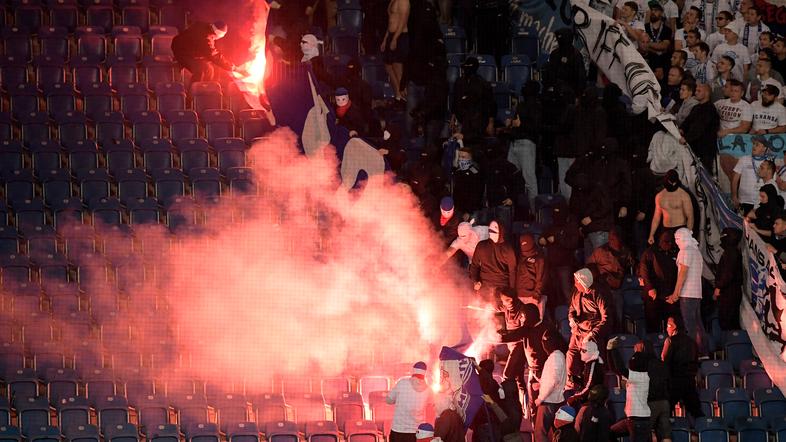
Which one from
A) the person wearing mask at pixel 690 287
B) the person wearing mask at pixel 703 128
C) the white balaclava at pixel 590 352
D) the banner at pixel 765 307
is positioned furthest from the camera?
the person wearing mask at pixel 703 128

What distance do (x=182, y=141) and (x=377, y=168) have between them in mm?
2057

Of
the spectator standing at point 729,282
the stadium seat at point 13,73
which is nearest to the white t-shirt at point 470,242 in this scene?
the spectator standing at point 729,282

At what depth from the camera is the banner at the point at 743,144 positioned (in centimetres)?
1592

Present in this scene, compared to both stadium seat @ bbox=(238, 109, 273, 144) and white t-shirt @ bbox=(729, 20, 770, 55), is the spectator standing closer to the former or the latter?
white t-shirt @ bbox=(729, 20, 770, 55)

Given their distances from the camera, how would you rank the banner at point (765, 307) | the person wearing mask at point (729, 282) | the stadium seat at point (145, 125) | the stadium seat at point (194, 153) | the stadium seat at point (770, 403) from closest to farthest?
the stadium seat at point (770, 403)
the banner at point (765, 307)
the person wearing mask at point (729, 282)
the stadium seat at point (194, 153)
the stadium seat at point (145, 125)

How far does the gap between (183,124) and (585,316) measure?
195 inches

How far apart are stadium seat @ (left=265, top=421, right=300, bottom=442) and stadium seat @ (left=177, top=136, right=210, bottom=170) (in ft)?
11.5

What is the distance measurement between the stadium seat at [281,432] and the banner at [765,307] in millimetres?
4181

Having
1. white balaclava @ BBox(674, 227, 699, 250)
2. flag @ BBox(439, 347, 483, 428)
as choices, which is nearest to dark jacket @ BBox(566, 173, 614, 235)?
white balaclava @ BBox(674, 227, 699, 250)

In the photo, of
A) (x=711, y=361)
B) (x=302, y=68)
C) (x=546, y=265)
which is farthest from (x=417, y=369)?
(x=302, y=68)

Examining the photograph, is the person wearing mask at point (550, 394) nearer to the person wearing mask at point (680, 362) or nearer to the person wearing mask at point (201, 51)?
the person wearing mask at point (680, 362)

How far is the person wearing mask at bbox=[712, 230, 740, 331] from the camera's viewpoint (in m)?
14.6

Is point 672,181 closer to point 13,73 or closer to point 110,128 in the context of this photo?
point 110,128

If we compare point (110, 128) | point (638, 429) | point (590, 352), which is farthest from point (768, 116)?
point (110, 128)
